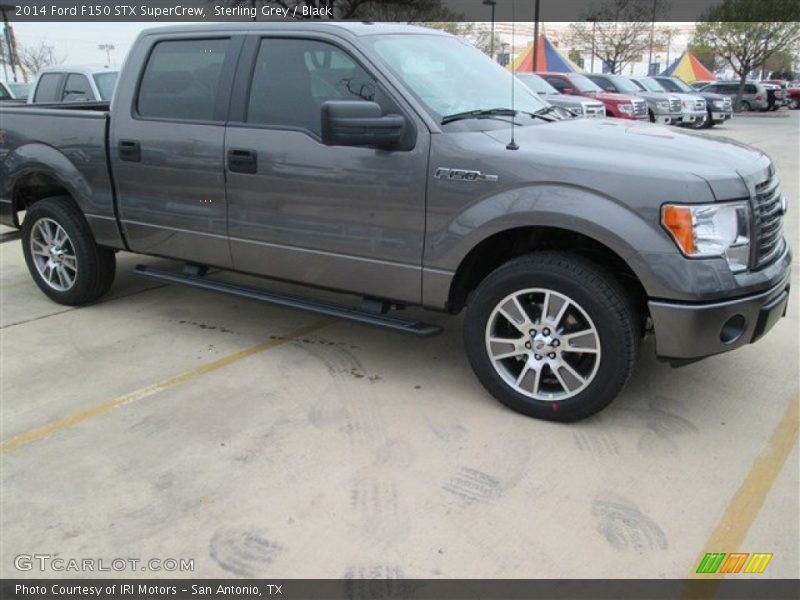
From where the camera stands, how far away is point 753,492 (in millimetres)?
2934

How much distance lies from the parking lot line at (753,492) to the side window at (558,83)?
54.8 ft

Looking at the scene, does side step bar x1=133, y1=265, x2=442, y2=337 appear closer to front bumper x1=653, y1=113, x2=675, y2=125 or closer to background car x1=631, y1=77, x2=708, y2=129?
front bumper x1=653, y1=113, x2=675, y2=125

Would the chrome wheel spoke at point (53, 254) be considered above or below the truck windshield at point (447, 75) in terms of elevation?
below

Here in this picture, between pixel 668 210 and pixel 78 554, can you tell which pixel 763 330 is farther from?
pixel 78 554

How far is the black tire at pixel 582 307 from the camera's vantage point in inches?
127

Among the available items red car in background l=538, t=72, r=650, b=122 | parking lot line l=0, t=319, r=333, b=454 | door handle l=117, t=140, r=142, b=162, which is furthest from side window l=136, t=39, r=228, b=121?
red car in background l=538, t=72, r=650, b=122

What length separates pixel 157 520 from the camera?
2.83m

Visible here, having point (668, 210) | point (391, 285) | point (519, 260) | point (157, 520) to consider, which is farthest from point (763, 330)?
point (157, 520)

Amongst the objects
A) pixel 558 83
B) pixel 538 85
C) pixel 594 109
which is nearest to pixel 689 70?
pixel 558 83

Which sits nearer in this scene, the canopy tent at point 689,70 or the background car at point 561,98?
the background car at point 561,98

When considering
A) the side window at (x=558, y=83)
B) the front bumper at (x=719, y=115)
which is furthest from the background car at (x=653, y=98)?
the front bumper at (x=719, y=115)

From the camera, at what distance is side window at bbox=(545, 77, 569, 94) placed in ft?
61.8

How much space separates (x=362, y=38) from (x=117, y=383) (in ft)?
8.12

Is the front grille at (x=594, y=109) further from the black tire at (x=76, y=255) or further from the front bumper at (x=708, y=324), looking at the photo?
the front bumper at (x=708, y=324)
